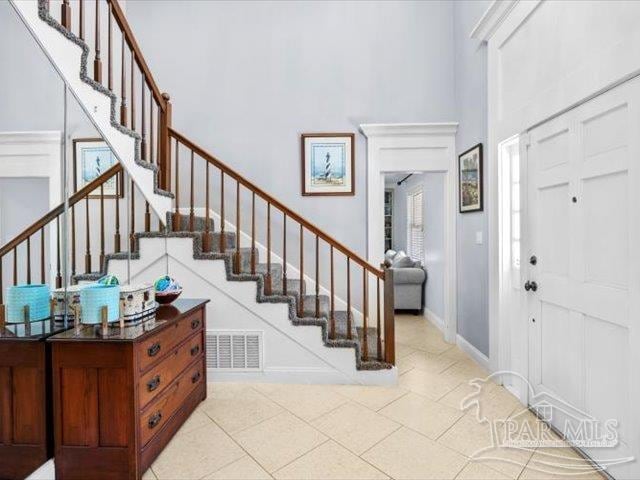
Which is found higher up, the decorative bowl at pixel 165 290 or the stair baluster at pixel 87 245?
the stair baluster at pixel 87 245

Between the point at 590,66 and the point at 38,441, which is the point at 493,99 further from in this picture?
the point at 38,441

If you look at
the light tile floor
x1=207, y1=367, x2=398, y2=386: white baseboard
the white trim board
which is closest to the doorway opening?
the white trim board

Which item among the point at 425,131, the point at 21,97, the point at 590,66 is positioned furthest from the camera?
the point at 425,131

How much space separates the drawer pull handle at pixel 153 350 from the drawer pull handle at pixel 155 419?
0.33 meters

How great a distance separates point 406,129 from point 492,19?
48.5 inches

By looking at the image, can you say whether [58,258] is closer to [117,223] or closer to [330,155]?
[117,223]

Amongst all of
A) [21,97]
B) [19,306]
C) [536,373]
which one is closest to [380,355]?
[536,373]

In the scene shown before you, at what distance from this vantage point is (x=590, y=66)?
1682 millimetres

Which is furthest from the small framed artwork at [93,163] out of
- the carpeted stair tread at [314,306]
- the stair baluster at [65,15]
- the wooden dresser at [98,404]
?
the carpeted stair tread at [314,306]

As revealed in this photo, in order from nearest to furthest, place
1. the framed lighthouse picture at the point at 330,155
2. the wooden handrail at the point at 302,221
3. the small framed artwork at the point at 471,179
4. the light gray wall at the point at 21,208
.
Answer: the light gray wall at the point at 21,208 < the wooden handrail at the point at 302,221 < the small framed artwork at the point at 471,179 < the framed lighthouse picture at the point at 330,155

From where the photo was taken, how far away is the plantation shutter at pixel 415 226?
19.2 feet

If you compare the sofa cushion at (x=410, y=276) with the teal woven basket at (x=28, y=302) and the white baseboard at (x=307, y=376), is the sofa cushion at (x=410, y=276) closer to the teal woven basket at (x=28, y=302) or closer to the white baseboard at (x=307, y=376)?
the white baseboard at (x=307, y=376)

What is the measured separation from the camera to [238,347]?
2795mm

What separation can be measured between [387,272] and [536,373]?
1216 millimetres
